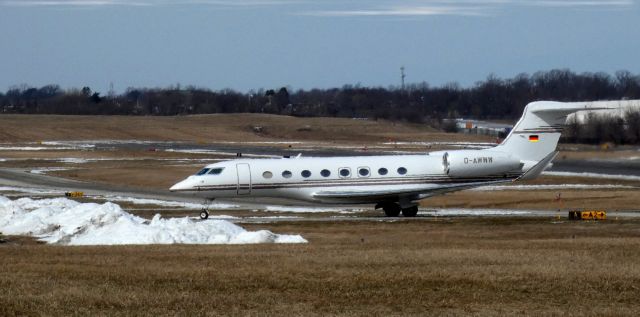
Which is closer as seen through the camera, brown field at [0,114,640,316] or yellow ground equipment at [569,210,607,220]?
brown field at [0,114,640,316]

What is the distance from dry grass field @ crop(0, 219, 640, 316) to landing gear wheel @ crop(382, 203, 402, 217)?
13.1 m

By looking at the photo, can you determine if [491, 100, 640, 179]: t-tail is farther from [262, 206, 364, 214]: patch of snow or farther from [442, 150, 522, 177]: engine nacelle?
[262, 206, 364, 214]: patch of snow

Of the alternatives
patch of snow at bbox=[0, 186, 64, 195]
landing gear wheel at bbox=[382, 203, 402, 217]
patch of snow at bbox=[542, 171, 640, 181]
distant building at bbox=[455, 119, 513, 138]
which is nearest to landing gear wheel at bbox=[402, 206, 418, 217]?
landing gear wheel at bbox=[382, 203, 402, 217]

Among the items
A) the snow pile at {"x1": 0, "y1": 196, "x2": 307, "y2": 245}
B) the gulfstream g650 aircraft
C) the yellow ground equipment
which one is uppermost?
the gulfstream g650 aircraft

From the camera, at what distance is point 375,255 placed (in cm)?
2631

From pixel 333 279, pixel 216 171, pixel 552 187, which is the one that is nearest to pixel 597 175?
pixel 552 187

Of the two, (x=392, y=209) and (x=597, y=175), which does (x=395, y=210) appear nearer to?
(x=392, y=209)

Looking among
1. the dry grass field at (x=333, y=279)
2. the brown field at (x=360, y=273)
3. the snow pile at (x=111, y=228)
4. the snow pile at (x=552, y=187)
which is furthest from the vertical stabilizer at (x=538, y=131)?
the snow pile at (x=111, y=228)

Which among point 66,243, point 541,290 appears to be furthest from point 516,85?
point 541,290

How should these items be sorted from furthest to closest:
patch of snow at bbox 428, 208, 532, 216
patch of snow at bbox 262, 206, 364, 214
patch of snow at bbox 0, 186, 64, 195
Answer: patch of snow at bbox 0, 186, 64, 195
patch of snow at bbox 262, 206, 364, 214
patch of snow at bbox 428, 208, 532, 216

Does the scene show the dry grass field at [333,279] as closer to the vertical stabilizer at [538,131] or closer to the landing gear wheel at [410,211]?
the landing gear wheel at [410,211]

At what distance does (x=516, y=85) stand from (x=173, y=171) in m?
90.5

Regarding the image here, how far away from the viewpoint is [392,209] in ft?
148

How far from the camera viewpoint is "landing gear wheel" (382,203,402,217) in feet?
147
